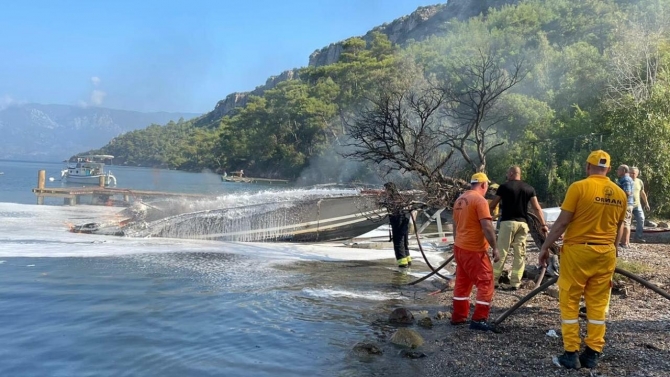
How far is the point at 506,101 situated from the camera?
35594mm

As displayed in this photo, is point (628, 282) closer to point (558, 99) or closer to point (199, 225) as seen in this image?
point (199, 225)

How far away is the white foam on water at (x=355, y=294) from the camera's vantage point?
31.0 ft

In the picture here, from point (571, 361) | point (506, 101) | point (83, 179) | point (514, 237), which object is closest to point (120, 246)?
point (514, 237)

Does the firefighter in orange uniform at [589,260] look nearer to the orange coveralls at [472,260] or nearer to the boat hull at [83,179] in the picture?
the orange coveralls at [472,260]

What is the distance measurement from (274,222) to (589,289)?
13.1 metres

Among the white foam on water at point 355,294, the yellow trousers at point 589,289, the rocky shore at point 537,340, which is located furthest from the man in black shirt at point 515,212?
the yellow trousers at point 589,289

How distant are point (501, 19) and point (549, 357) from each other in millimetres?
67841

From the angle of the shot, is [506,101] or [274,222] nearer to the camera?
[274,222]

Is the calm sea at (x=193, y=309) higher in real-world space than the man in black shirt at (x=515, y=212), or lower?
lower

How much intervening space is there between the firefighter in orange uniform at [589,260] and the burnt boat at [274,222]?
12.1 m

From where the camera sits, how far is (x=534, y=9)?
6788cm

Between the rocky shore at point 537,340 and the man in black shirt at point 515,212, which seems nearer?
the rocky shore at point 537,340

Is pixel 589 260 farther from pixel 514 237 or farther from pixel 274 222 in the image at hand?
pixel 274 222

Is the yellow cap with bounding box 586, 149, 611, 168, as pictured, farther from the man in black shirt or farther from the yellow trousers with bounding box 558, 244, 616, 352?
the man in black shirt
